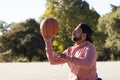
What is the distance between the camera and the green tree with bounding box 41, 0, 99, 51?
51.8 m

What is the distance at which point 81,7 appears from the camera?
52.9 metres

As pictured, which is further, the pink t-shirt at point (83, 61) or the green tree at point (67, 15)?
the green tree at point (67, 15)

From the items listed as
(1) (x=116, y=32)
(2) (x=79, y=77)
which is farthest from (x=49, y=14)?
(2) (x=79, y=77)

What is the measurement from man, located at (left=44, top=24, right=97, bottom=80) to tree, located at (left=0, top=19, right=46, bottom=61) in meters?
42.5

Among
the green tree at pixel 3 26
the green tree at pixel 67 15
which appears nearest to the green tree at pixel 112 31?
the green tree at pixel 67 15

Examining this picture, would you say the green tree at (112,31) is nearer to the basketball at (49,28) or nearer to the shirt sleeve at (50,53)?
A: the basketball at (49,28)

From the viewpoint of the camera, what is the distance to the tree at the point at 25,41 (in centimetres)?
4900

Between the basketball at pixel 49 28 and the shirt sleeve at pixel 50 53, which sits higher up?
the basketball at pixel 49 28

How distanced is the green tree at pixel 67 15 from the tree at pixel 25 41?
2501 millimetres

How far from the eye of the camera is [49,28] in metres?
5.45

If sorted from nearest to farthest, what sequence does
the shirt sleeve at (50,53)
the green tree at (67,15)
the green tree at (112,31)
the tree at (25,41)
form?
the shirt sleeve at (50,53), the green tree at (112,31), the tree at (25,41), the green tree at (67,15)

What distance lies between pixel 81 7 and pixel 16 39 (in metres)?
7.94

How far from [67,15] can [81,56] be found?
46.9 metres

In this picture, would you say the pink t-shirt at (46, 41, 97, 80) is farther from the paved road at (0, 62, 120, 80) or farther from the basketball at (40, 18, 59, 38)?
the paved road at (0, 62, 120, 80)
